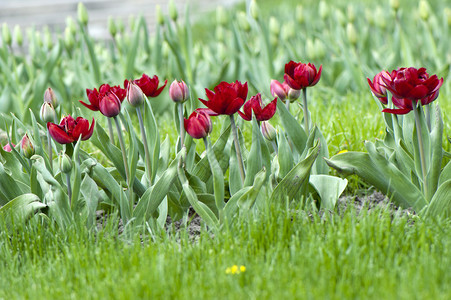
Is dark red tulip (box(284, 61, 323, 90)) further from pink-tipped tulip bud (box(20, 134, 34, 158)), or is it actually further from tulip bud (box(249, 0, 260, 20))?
tulip bud (box(249, 0, 260, 20))

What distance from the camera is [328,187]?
2.27 meters

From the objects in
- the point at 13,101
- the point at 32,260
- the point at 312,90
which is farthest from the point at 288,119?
the point at 13,101

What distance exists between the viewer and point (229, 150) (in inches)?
94.3

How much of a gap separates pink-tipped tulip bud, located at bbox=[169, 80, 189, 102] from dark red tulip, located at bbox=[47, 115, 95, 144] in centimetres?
34

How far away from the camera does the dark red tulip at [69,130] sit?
2.04 metres

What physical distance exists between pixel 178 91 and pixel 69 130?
42 centimetres

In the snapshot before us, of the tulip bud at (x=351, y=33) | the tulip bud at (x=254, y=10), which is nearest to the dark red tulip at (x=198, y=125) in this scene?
the tulip bud at (x=254, y=10)

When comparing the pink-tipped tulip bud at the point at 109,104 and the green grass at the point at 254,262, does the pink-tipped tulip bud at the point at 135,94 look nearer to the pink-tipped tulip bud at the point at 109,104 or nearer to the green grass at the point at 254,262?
the pink-tipped tulip bud at the point at 109,104

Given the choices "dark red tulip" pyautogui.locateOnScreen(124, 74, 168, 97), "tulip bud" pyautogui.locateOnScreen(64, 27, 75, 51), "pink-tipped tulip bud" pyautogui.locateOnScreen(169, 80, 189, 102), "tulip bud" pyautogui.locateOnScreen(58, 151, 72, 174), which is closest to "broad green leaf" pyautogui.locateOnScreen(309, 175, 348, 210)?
"pink-tipped tulip bud" pyautogui.locateOnScreen(169, 80, 189, 102)

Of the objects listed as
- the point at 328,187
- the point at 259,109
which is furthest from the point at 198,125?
the point at 328,187

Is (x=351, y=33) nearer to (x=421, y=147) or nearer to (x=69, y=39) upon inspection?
(x=69, y=39)

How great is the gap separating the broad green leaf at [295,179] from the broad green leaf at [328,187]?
0.15 metres

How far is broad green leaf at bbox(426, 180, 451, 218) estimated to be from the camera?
2.05 meters

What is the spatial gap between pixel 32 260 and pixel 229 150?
0.85 m
